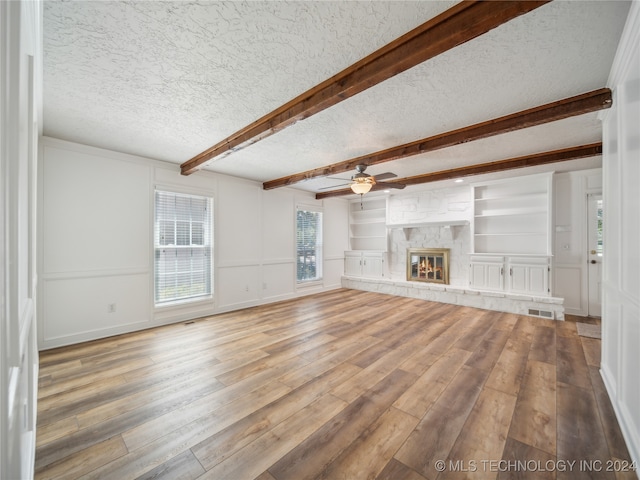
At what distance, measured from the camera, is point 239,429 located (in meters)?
1.89

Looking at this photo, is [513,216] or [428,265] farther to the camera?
[428,265]

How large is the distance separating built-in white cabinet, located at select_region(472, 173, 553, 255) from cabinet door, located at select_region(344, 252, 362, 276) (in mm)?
2895

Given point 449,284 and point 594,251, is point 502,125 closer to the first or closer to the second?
point 594,251

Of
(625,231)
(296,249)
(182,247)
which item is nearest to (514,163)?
(625,231)

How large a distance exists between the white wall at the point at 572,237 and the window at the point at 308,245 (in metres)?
4.85

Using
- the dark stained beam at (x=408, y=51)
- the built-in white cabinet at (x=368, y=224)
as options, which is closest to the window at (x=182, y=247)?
the dark stained beam at (x=408, y=51)

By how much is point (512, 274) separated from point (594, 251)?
1249 millimetres

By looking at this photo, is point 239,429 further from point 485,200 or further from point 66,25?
point 485,200

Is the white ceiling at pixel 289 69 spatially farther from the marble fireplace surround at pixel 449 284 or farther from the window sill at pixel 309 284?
the window sill at pixel 309 284

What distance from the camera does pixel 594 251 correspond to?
4.54 m

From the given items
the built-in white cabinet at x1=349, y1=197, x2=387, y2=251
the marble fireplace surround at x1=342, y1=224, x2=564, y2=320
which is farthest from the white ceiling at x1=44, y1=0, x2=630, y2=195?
the built-in white cabinet at x1=349, y1=197, x2=387, y2=251

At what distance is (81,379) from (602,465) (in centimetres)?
412

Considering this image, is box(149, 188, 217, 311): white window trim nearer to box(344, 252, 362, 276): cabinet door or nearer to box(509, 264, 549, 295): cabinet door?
box(344, 252, 362, 276): cabinet door

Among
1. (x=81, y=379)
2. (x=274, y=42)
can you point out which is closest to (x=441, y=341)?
(x=274, y=42)
